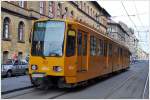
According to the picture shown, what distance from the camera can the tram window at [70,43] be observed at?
15.9 meters

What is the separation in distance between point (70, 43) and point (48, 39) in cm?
95

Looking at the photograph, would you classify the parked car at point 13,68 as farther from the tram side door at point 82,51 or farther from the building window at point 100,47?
the tram side door at point 82,51

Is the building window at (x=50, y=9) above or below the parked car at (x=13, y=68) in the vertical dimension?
above

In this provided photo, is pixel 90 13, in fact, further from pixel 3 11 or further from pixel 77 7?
pixel 3 11

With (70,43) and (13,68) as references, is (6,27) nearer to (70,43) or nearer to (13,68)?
(13,68)

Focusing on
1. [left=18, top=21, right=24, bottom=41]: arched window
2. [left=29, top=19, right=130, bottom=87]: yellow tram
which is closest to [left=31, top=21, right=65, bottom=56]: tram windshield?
[left=29, top=19, right=130, bottom=87]: yellow tram

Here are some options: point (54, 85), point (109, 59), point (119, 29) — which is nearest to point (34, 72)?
point (54, 85)

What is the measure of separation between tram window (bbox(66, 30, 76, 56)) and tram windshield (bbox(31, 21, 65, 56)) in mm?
282

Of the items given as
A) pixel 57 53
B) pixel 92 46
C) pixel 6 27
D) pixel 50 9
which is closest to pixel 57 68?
pixel 57 53

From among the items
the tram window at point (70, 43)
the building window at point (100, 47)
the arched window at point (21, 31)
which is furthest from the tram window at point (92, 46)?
the arched window at point (21, 31)

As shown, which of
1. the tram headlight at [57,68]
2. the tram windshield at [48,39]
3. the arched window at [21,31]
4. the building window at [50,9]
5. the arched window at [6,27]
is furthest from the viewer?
the building window at [50,9]

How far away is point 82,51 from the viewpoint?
17.0 metres

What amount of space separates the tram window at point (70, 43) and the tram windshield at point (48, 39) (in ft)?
0.92

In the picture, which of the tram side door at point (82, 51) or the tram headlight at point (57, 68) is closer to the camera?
the tram headlight at point (57, 68)
